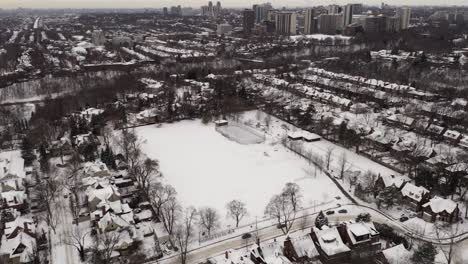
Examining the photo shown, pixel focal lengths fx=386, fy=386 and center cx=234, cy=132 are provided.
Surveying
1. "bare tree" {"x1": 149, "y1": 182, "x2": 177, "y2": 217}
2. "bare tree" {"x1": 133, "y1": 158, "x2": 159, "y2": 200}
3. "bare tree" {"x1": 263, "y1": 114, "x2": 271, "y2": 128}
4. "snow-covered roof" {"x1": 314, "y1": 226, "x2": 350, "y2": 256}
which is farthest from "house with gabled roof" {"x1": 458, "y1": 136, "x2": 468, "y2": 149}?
"bare tree" {"x1": 133, "y1": 158, "x2": 159, "y2": 200}

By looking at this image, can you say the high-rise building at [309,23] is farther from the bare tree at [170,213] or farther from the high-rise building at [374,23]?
the bare tree at [170,213]

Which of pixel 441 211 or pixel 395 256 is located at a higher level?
pixel 441 211

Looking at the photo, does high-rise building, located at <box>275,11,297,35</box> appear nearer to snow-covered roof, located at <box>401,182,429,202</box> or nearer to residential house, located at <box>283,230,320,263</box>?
snow-covered roof, located at <box>401,182,429,202</box>


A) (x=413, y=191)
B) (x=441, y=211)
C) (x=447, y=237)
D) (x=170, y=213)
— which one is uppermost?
(x=413, y=191)

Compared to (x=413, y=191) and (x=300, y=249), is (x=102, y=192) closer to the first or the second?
(x=300, y=249)

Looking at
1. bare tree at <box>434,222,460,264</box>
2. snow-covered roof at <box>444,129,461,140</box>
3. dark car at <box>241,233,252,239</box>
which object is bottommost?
dark car at <box>241,233,252,239</box>

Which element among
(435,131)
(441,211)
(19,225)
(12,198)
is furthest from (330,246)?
(435,131)

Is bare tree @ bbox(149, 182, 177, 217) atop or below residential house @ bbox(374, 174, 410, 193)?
below

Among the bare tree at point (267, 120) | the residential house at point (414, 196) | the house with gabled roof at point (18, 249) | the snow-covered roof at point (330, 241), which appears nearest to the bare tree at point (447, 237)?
the residential house at point (414, 196)

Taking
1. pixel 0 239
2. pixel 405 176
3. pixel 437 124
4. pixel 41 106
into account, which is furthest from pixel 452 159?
pixel 41 106
